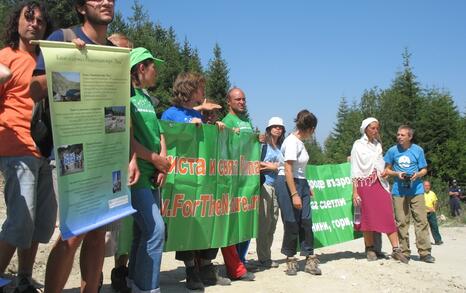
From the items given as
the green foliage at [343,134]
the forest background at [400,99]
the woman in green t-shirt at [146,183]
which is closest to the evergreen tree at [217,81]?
the forest background at [400,99]

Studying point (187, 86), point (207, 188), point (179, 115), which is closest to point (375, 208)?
point (207, 188)

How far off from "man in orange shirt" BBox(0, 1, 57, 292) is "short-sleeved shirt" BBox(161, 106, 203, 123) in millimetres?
1621

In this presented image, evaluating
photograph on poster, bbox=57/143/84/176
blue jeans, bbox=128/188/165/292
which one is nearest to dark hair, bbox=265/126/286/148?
blue jeans, bbox=128/188/165/292

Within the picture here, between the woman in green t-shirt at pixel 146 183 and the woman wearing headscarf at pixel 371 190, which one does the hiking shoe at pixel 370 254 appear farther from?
the woman in green t-shirt at pixel 146 183

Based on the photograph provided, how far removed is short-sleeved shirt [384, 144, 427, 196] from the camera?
7961 millimetres

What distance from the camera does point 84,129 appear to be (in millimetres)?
2961

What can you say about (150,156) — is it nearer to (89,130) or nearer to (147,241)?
(147,241)

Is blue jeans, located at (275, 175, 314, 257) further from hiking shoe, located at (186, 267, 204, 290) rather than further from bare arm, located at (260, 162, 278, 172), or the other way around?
hiking shoe, located at (186, 267, 204, 290)

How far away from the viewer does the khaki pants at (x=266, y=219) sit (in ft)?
22.1

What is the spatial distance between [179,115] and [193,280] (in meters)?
1.71

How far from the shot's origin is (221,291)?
498 centimetres

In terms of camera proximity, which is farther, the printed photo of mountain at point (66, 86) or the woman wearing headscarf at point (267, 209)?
the woman wearing headscarf at point (267, 209)

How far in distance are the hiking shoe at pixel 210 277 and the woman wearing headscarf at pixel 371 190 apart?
121 inches

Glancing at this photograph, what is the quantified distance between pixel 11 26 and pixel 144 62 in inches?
43.4
